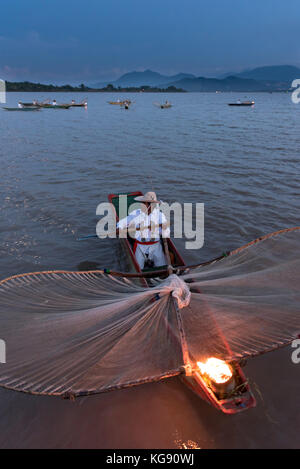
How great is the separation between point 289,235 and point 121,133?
68.4 ft

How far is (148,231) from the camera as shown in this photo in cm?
530

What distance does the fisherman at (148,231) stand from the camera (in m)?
5.28

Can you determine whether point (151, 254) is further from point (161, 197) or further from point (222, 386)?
point (161, 197)

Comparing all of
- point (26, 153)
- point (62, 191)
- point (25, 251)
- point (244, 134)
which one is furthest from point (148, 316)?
point (244, 134)

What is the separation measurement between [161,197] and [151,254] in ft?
17.1

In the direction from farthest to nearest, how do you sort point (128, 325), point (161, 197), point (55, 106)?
point (55, 106) < point (161, 197) < point (128, 325)

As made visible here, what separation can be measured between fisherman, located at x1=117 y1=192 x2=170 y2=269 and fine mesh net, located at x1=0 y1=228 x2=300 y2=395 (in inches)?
66.8

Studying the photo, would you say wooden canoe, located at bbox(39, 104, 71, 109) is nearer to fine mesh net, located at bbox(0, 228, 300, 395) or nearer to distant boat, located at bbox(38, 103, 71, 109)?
distant boat, located at bbox(38, 103, 71, 109)

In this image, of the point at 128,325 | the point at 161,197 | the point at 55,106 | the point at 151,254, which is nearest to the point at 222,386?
the point at 128,325

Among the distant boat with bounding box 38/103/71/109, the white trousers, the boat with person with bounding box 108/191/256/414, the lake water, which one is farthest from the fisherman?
the distant boat with bounding box 38/103/71/109

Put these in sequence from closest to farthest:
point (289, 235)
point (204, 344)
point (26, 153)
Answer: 1. point (204, 344)
2. point (289, 235)
3. point (26, 153)

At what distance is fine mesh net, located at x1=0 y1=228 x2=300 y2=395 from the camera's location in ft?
7.64
